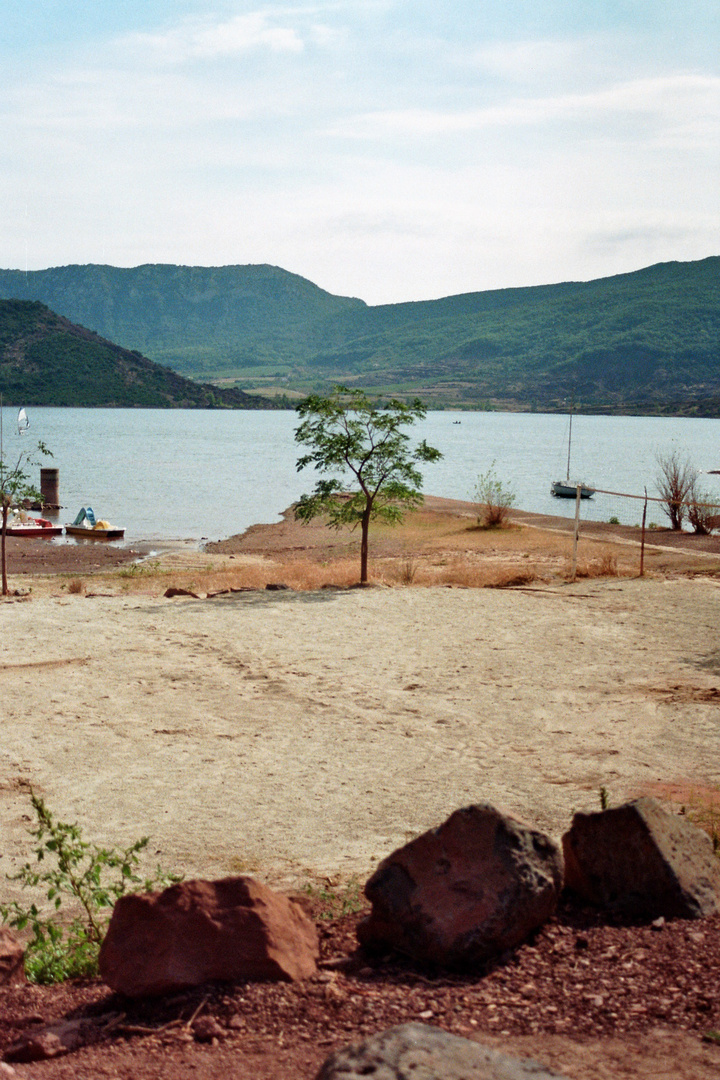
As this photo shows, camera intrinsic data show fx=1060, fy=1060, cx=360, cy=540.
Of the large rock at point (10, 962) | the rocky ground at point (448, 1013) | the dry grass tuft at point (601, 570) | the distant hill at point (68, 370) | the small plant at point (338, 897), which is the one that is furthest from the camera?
the distant hill at point (68, 370)

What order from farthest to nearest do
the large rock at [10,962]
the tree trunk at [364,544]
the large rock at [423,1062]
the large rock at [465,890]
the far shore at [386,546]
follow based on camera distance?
the far shore at [386,546] → the tree trunk at [364,544] → the large rock at [10,962] → the large rock at [465,890] → the large rock at [423,1062]

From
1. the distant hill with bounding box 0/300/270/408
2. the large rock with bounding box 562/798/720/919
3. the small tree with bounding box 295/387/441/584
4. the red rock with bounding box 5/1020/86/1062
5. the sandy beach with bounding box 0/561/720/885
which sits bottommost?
the sandy beach with bounding box 0/561/720/885

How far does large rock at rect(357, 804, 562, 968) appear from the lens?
167 inches

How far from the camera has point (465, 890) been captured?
432 centimetres

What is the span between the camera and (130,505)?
49.3 meters

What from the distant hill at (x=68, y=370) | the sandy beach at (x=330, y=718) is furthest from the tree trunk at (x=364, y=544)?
the distant hill at (x=68, y=370)

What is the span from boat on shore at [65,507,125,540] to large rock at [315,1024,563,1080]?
34038 mm

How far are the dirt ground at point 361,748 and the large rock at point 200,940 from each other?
0.14m

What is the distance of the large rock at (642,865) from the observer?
15.4 feet

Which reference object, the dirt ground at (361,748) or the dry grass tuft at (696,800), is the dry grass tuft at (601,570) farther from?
the dry grass tuft at (696,800)

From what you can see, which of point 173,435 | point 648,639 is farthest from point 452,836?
point 173,435

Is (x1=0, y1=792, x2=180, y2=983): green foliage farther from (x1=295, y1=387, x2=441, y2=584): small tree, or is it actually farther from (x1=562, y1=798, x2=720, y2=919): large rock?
(x1=295, y1=387, x2=441, y2=584): small tree

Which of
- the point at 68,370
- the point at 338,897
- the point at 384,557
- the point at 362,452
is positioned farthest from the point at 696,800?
the point at 68,370

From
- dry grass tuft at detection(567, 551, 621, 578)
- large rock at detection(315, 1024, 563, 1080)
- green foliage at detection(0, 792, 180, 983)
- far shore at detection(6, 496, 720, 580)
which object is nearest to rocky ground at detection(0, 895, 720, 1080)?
green foliage at detection(0, 792, 180, 983)
